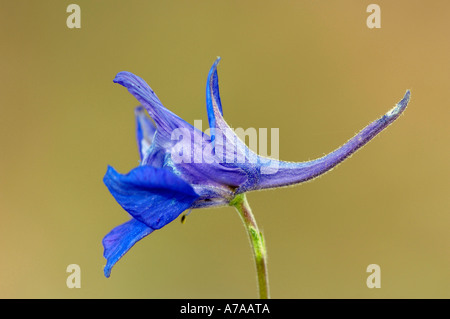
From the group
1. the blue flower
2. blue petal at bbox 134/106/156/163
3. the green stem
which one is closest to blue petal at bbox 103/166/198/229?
the blue flower

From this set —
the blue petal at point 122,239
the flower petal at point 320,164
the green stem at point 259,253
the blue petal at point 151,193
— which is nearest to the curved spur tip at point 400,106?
the flower petal at point 320,164

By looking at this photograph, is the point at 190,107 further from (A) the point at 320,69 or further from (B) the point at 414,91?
(B) the point at 414,91

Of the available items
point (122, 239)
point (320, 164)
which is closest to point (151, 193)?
point (122, 239)

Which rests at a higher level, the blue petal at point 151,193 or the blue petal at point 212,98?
the blue petal at point 212,98

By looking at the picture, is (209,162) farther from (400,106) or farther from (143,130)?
(400,106)

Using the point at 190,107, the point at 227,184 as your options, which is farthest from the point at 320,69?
the point at 227,184

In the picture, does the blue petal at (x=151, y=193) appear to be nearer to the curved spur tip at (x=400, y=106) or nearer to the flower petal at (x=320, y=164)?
the flower petal at (x=320, y=164)
